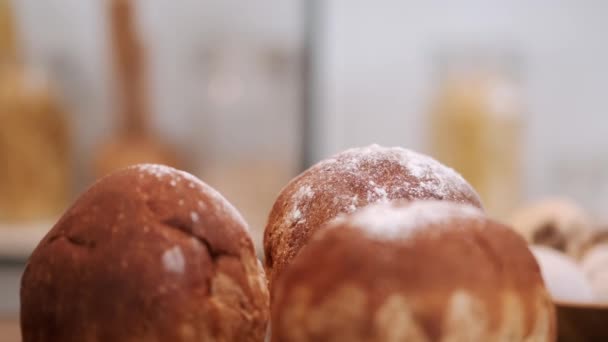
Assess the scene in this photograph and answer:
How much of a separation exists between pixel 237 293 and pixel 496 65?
1.61m

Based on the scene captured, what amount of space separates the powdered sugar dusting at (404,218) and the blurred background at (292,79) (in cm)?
154

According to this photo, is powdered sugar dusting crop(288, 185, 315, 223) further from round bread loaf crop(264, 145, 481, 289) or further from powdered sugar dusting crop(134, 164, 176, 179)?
powdered sugar dusting crop(134, 164, 176, 179)

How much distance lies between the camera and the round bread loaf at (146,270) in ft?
1.53

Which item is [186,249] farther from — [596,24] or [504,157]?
[596,24]

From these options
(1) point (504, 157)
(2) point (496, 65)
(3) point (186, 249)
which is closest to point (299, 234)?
(3) point (186, 249)

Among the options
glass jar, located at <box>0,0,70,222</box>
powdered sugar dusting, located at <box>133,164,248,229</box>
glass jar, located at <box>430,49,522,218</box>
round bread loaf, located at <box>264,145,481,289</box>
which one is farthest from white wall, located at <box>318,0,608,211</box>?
powdered sugar dusting, located at <box>133,164,248,229</box>

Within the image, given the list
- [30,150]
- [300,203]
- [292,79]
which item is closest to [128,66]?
[30,150]

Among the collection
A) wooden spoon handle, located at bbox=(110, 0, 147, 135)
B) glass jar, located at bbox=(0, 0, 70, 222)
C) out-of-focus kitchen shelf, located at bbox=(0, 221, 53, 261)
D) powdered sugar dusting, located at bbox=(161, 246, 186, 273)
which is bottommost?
out-of-focus kitchen shelf, located at bbox=(0, 221, 53, 261)

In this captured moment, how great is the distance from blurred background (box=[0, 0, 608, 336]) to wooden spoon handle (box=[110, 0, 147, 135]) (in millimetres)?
29

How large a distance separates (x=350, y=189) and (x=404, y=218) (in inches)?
7.0

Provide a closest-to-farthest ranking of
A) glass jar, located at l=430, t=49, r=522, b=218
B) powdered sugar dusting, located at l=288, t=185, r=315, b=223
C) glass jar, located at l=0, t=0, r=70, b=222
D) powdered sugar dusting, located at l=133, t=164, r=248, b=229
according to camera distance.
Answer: powdered sugar dusting, located at l=133, t=164, r=248, b=229 < powdered sugar dusting, located at l=288, t=185, r=315, b=223 < glass jar, located at l=430, t=49, r=522, b=218 < glass jar, located at l=0, t=0, r=70, b=222

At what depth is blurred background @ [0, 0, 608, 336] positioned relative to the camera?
79.9 inches

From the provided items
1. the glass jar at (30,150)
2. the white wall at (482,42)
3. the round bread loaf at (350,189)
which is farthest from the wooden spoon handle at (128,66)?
the round bread loaf at (350,189)

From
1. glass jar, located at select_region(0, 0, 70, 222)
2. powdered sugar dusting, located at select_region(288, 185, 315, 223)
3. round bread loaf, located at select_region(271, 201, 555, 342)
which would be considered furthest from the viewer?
glass jar, located at select_region(0, 0, 70, 222)
